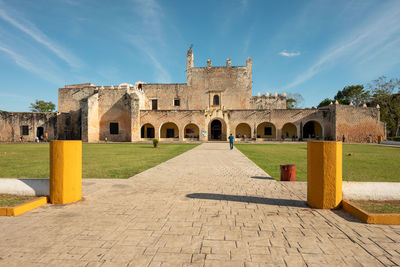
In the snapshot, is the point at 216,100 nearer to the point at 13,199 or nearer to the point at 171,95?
the point at 171,95

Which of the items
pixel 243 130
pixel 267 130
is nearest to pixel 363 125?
pixel 267 130

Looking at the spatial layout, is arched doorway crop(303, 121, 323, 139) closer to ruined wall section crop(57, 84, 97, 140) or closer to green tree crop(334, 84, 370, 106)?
green tree crop(334, 84, 370, 106)

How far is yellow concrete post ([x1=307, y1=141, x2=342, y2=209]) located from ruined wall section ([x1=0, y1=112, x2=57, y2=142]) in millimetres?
36253

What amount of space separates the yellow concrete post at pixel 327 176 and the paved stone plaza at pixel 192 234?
0.22 meters

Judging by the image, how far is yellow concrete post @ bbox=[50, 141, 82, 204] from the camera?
4.23 metres

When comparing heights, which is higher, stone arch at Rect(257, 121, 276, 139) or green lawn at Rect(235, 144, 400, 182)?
stone arch at Rect(257, 121, 276, 139)

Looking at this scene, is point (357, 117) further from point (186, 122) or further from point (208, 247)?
point (208, 247)

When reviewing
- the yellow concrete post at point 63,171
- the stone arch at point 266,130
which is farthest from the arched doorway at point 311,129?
the yellow concrete post at point 63,171

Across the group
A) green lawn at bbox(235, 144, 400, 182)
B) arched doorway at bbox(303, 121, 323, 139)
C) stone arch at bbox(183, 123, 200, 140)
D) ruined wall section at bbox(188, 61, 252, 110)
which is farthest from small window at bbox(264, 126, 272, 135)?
green lawn at bbox(235, 144, 400, 182)

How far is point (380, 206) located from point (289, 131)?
101 ft

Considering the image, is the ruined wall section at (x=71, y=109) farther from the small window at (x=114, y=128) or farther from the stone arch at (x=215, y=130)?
the stone arch at (x=215, y=130)

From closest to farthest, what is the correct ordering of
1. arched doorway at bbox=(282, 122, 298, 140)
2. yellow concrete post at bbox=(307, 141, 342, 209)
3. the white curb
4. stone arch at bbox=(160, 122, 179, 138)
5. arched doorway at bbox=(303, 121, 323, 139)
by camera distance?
yellow concrete post at bbox=(307, 141, 342, 209) → the white curb → arched doorway at bbox=(282, 122, 298, 140) → arched doorway at bbox=(303, 121, 323, 139) → stone arch at bbox=(160, 122, 179, 138)

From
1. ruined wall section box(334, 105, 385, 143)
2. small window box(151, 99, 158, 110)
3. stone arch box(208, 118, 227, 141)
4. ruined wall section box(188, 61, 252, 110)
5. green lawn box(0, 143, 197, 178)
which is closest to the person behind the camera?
green lawn box(0, 143, 197, 178)

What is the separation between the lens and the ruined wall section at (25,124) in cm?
3206
